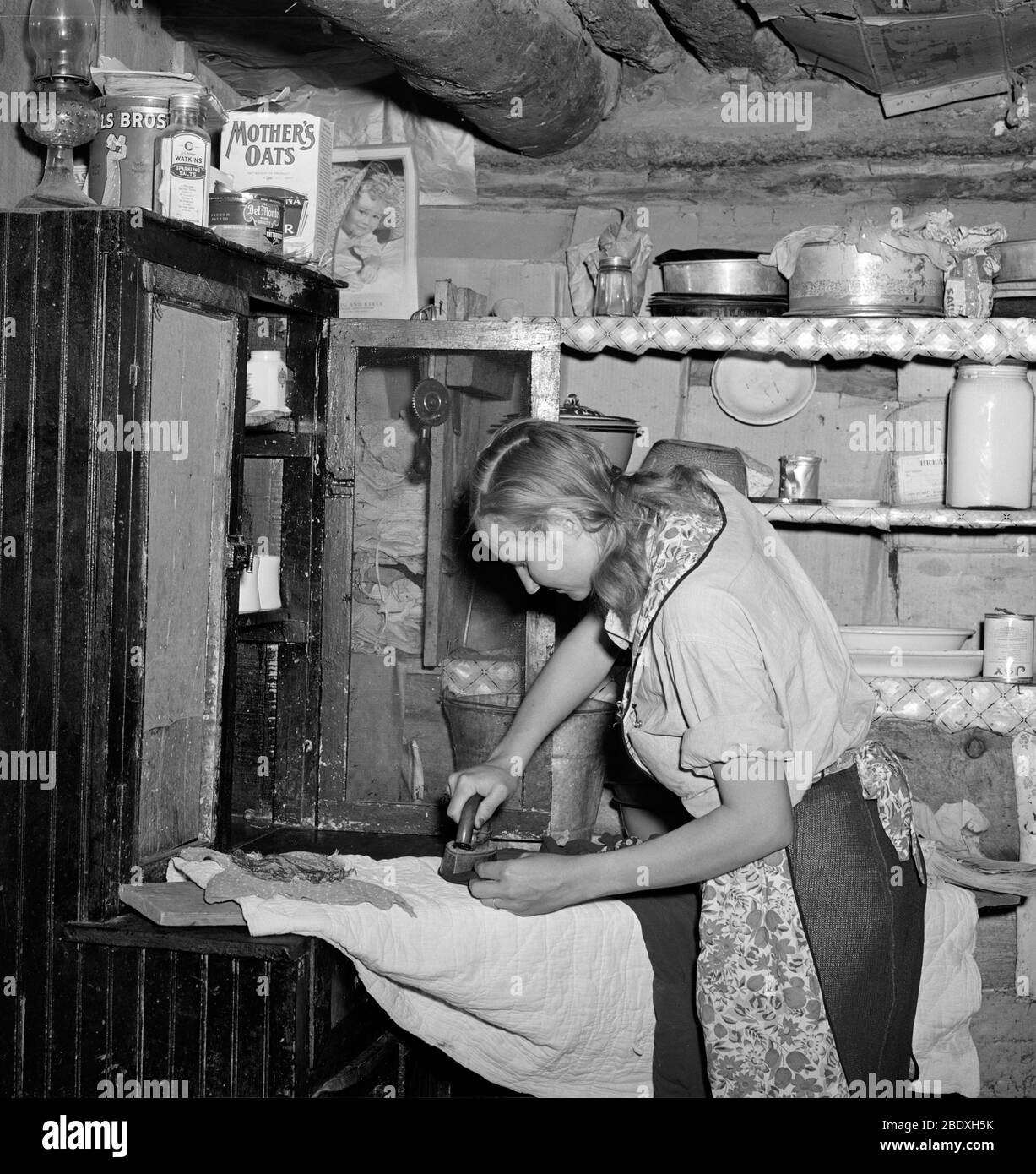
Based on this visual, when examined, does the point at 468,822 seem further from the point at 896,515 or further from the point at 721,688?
the point at 896,515

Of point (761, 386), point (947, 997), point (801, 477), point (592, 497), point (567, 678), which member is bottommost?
point (947, 997)

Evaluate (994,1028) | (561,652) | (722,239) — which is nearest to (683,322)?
(722,239)

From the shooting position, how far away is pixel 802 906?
2115mm

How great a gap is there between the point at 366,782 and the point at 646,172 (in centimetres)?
218

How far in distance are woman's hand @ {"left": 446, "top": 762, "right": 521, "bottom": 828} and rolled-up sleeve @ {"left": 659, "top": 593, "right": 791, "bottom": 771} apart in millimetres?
571

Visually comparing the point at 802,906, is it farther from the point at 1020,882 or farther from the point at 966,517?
the point at 966,517

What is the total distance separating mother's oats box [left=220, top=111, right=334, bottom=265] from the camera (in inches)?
115

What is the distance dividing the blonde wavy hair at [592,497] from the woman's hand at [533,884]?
0.46m

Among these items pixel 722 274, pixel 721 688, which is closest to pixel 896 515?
pixel 722 274

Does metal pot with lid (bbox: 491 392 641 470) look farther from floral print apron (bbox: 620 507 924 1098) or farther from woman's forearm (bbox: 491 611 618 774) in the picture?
floral print apron (bbox: 620 507 924 1098)

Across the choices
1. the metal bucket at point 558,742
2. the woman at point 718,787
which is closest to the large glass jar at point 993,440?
the metal bucket at point 558,742

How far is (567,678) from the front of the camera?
258 cm

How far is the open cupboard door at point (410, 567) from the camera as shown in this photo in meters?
3.18

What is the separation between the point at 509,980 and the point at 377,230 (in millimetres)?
2575
